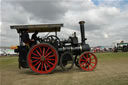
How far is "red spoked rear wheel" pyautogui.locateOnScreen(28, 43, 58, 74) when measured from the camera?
20.6 feet

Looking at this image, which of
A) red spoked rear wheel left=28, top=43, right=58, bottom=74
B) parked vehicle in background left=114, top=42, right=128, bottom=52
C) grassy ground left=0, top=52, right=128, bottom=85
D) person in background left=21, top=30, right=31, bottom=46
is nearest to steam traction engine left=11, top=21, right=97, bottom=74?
red spoked rear wheel left=28, top=43, right=58, bottom=74

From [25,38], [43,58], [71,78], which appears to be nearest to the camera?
[71,78]

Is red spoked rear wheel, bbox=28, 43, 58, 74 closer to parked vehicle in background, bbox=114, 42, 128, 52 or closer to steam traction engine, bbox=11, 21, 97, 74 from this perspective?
steam traction engine, bbox=11, 21, 97, 74

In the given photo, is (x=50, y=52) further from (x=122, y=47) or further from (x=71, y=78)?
(x=122, y=47)

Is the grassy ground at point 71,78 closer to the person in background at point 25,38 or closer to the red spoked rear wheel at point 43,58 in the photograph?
the red spoked rear wheel at point 43,58

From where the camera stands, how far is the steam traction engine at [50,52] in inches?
250

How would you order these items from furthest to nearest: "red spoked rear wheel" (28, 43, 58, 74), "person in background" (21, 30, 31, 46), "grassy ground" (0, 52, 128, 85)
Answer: "person in background" (21, 30, 31, 46), "red spoked rear wheel" (28, 43, 58, 74), "grassy ground" (0, 52, 128, 85)

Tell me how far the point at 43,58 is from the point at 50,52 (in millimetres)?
433

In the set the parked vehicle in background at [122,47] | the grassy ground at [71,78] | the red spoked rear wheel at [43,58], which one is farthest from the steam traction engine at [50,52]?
the parked vehicle in background at [122,47]

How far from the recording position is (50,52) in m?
6.45

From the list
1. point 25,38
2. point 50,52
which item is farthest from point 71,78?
point 25,38

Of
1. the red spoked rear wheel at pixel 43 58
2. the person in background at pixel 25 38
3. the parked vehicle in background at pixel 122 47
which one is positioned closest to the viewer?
the red spoked rear wheel at pixel 43 58

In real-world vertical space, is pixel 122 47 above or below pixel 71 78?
above

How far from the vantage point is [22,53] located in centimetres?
673
